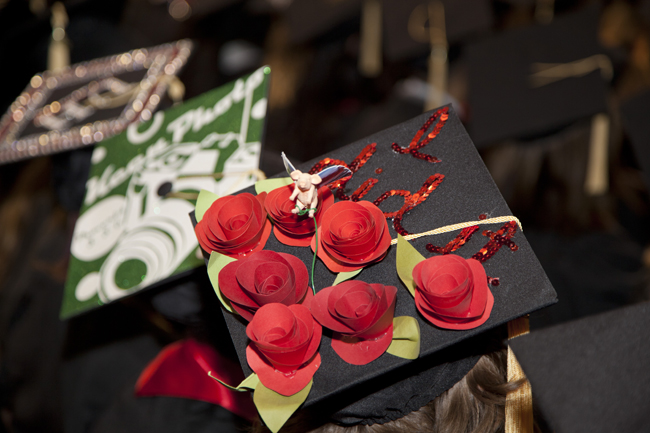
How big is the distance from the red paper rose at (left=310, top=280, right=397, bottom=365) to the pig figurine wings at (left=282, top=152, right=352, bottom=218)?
13 centimetres

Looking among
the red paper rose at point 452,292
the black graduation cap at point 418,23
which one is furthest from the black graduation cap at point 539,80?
the red paper rose at point 452,292

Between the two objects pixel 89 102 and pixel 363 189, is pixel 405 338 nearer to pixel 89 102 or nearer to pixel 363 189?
pixel 363 189

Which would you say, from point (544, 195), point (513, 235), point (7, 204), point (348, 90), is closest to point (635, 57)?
point (544, 195)

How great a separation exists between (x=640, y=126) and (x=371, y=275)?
126 centimetres

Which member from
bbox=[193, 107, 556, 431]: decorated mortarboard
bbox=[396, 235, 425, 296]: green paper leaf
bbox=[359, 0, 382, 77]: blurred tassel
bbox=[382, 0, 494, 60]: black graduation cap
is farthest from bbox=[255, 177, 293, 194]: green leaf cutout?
bbox=[359, 0, 382, 77]: blurred tassel

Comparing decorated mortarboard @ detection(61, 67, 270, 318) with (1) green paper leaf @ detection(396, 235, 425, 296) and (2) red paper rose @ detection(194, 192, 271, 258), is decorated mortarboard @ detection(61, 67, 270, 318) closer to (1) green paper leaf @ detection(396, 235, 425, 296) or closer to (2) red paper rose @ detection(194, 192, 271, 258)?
(2) red paper rose @ detection(194, 192, 271, 258)

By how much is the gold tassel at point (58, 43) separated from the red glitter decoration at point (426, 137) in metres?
1.62

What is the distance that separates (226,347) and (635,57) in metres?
1.76

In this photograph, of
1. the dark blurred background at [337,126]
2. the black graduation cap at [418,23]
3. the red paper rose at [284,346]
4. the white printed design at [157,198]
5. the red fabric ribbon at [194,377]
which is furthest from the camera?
the black graduation cap at [418,23]

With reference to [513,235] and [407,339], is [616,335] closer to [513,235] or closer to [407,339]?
[513,235]

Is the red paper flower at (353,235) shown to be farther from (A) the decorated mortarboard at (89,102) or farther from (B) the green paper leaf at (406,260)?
(A) the decorated mortarboard at (89,102)

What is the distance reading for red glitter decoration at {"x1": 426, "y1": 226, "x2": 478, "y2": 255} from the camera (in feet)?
2.34

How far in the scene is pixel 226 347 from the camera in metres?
1.07

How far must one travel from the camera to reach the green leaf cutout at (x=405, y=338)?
2.14 ft
